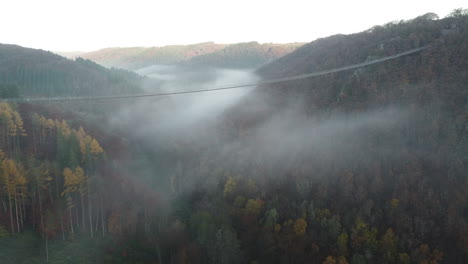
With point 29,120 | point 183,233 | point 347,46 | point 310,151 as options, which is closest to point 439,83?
point 310,151

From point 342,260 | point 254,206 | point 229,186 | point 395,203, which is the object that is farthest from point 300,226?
point 229,186

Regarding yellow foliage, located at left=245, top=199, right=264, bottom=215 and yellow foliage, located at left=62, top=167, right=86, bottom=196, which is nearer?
yellow foliage, located at left=62, top=167, right=86, bottom=196

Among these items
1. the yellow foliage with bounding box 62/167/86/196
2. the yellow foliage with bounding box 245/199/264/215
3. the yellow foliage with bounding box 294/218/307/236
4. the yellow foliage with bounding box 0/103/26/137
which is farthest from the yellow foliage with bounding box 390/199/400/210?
the yellow foliage with bounding box 0/103/26/137

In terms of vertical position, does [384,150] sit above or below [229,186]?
above

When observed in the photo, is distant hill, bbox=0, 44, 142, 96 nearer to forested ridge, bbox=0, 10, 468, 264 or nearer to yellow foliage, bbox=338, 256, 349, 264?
forested ridge, bbox=0, 10, 468, 264

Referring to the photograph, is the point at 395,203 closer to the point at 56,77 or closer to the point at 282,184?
the point at 282,184
